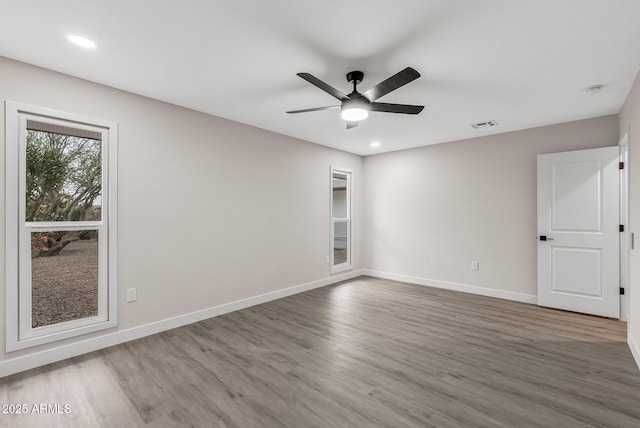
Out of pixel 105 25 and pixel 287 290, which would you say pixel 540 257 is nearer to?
pixel 287 290

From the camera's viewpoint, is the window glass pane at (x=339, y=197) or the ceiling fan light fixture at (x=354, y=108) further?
the window glass pane at (x=339, y=197)

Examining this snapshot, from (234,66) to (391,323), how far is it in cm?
311

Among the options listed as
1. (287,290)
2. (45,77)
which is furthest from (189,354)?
(45,77)

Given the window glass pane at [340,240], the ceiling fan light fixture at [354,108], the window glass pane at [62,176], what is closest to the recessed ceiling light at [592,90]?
the ceiling fan light fixture at [354,108]

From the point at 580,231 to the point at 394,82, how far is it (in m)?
3.40

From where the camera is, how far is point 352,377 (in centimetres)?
228

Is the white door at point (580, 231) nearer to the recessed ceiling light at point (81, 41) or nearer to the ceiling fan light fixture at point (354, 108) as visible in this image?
the ceiling fan light fixture at point (354, 108)

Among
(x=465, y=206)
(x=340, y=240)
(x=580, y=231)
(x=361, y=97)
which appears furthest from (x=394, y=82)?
(x=340, y=240)

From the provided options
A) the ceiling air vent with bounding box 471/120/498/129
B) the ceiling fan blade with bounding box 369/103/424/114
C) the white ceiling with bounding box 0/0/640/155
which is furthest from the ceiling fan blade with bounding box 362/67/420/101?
the ceiling air vent with bounding box 471/120/498/129

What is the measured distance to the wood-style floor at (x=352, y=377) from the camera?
1838mm

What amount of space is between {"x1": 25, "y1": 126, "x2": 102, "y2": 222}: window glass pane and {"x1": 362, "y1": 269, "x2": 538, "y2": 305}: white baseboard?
4.63 metres

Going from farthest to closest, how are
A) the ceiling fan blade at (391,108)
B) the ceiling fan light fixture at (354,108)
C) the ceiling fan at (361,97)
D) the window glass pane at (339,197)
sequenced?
the window glass pane at (339,197) → the ceiling fan blade at (391,108) → the ceiling fan light fixture at (354,108) → the ceiling fan at (361,97)

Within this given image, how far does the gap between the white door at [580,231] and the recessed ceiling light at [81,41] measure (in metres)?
5.07

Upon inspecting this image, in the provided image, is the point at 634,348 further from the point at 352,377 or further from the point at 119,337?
the point at 119,337
